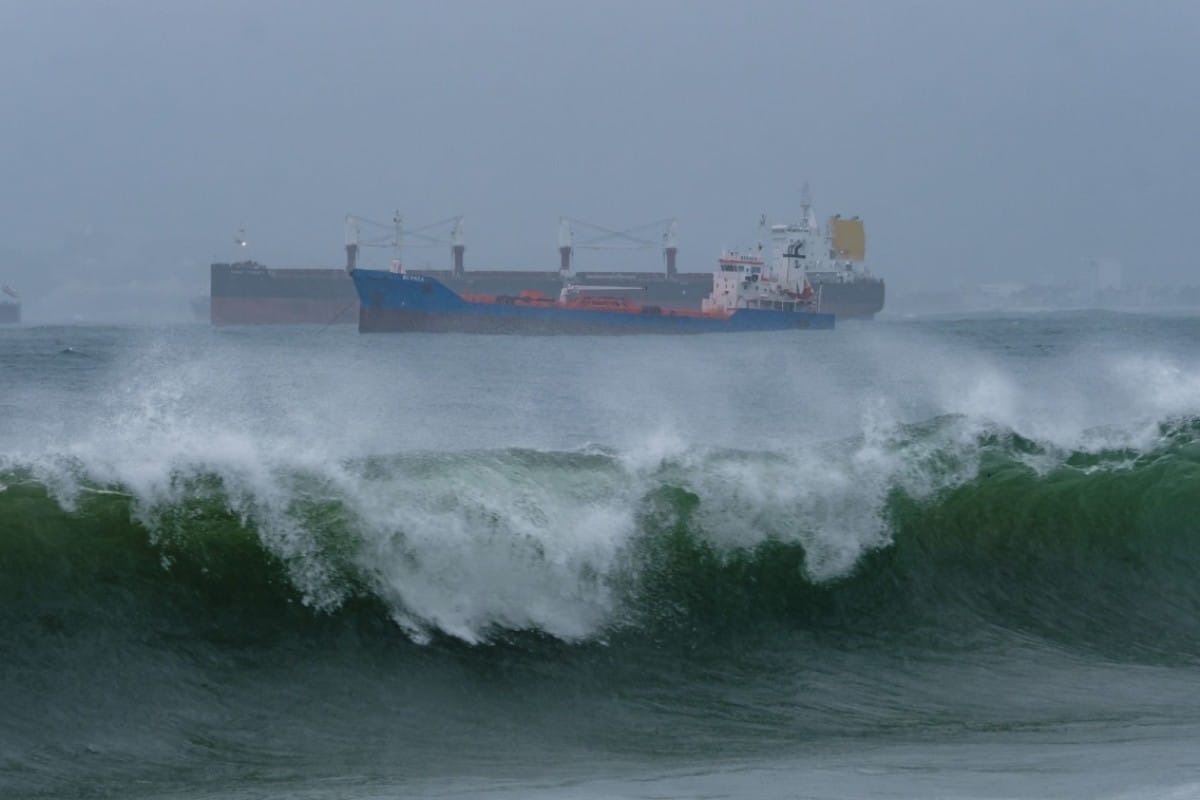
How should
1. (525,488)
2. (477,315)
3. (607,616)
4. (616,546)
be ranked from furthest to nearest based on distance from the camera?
1. (477,315)
2. (525,488)
3. (616,546)
4. (607,616)

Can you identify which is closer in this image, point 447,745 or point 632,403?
point 447,745

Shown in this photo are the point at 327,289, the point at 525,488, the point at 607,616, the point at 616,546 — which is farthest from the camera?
the point at 327,289

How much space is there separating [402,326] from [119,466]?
7467 centimetres

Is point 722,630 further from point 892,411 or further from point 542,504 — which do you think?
point 892,411

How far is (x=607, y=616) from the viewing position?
1014 centimetres

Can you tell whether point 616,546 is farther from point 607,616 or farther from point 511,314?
point 511,314

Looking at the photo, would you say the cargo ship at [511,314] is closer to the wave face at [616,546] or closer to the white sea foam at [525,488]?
the white sea foam at [525,488]

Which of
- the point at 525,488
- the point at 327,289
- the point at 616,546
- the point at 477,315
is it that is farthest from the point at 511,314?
the point at 616,546

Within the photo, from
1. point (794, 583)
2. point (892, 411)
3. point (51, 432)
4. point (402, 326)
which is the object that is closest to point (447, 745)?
point (794, 583)

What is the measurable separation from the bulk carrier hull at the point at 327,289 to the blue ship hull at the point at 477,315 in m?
25.2

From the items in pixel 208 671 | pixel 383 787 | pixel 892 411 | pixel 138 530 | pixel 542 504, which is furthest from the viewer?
pixel 892 411

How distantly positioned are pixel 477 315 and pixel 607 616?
7391cm

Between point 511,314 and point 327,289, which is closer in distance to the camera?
point 511,314

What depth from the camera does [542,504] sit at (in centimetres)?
1102
